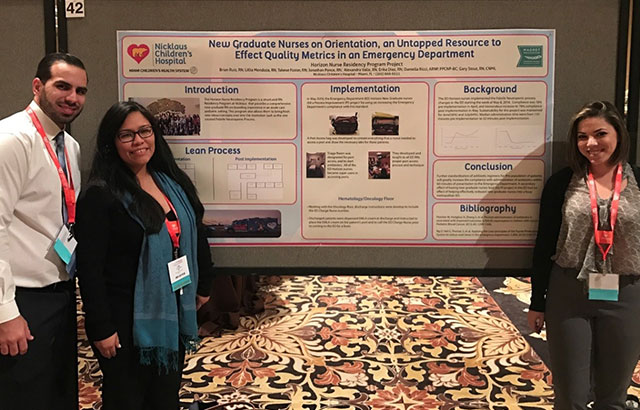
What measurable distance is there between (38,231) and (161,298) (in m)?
0.49

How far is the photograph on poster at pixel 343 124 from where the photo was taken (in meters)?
2.12

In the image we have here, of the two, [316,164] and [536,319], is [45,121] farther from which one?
[536,319]

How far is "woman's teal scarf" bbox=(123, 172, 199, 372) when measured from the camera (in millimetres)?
1879

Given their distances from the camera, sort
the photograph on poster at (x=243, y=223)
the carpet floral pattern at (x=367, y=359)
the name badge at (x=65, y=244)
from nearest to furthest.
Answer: the name badge at (x=65, y=244)
the photograph on poster at (x=243, y=223)
the carpet floral pattern at (x=367, y=359)

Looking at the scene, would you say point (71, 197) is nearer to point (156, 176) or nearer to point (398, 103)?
point (156, 176)

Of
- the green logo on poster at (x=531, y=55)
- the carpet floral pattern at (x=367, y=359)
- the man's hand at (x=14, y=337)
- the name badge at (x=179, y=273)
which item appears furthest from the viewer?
the carpet floral pattern at (x=367, y=359)

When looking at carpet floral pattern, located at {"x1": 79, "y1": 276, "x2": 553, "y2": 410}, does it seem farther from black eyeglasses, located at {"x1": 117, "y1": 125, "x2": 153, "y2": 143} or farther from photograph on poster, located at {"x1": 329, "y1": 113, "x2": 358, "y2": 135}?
black eyeglasses, located at {"x1": 117, "y1": 125, "x2": 153, "y2": 143}

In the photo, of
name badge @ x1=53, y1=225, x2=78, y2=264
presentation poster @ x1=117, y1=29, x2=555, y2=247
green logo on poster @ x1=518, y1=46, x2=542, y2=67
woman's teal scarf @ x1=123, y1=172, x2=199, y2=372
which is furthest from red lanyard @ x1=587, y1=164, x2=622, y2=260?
name badge @ x1=53, y1=225, x2=78, y2=264

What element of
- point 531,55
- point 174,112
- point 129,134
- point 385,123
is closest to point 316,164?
point 385,123

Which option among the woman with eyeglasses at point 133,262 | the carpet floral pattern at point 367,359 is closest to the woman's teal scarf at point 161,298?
the woman with eyeglasses at point 133,262

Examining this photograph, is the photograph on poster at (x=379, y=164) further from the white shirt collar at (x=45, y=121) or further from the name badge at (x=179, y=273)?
the white shirt collar at (x=45, y=121)

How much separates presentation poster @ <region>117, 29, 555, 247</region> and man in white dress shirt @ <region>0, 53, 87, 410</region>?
0.34m

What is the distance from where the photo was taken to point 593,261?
196cm

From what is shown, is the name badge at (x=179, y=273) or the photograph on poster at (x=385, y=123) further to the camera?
the photograph on poster at (x=385, y=123)
